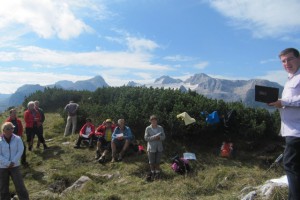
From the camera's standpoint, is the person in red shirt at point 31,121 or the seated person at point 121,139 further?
the person in red shirt at point 31,121

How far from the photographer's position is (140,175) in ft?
36.1

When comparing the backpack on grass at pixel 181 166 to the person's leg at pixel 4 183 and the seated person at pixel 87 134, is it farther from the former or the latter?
the person's leg at pixel 4 183

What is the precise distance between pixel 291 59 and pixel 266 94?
1.93 ft

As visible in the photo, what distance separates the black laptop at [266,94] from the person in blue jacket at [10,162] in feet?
19.2

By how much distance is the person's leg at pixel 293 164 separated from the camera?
4.50 metres

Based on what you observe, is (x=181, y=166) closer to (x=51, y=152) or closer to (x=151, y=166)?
(x=151, y=166)

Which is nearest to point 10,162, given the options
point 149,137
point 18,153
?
point 18,153

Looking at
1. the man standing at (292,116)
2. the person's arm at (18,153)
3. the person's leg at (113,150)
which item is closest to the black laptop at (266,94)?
the man standing at (292,116)

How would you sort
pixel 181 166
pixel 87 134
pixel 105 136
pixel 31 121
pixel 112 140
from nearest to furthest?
pixel 181 166
pixel 112 140
pixel 105 136
pixel 31 121
pixel 87 134

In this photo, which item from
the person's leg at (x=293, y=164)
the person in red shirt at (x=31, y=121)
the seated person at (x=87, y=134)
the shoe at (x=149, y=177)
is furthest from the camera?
the seated person at (x=87, y=134)

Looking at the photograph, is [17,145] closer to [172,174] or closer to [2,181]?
[2,181]

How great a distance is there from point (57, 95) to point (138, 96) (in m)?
10.7

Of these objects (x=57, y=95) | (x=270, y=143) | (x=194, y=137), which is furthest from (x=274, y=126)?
(x=57, y=95)

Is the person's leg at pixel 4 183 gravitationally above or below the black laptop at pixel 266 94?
below
